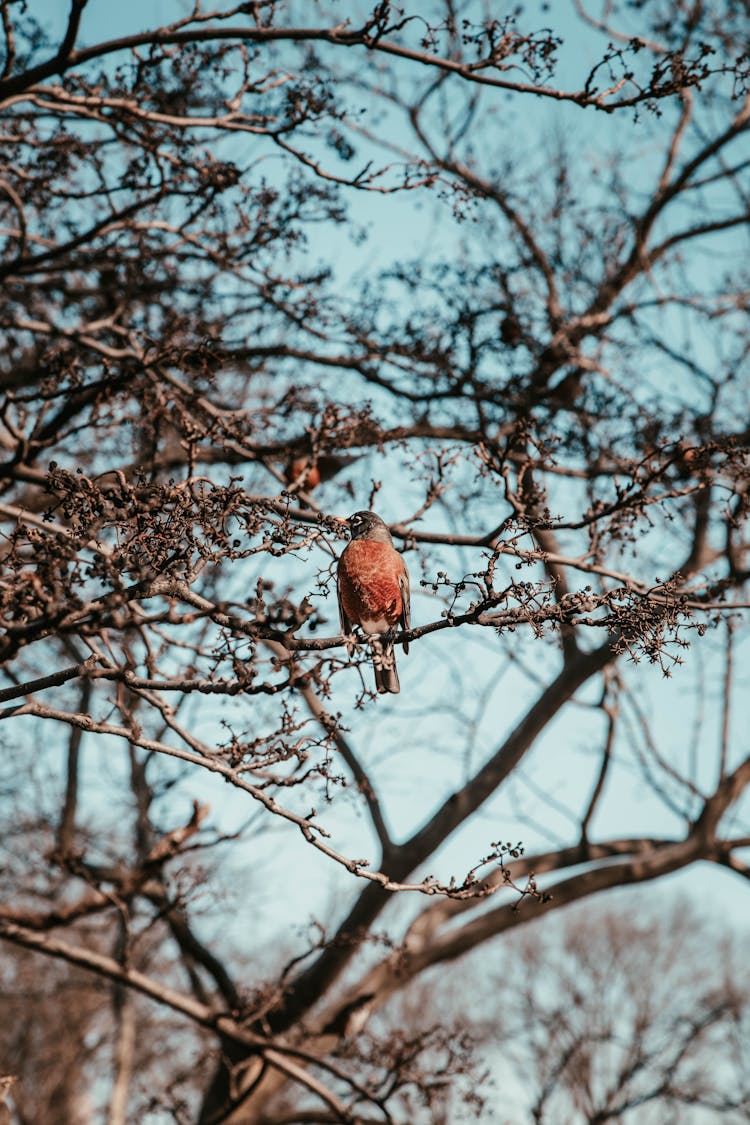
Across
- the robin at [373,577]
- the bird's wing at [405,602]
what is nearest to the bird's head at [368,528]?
the robin at [373,577]

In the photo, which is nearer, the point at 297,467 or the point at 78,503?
the point at 78,503

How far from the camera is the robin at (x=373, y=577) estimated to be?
505 centimetres

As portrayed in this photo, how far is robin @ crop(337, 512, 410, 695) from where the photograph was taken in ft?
16.6

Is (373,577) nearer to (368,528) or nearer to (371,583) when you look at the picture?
(371,583)

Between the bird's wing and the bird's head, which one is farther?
the bird's wing

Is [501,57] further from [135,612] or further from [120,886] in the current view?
[120,886]

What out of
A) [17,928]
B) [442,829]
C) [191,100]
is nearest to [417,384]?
[191,100]

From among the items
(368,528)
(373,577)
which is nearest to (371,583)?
(373,577)

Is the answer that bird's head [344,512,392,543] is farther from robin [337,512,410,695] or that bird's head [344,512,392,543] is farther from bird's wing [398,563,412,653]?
bird's wing [398,563,412,653]

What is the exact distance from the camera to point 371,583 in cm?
513

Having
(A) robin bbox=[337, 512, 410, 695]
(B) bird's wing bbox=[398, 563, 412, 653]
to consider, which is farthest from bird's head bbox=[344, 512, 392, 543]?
(B) bird's wing bbox=[398, 563, 412, 653]

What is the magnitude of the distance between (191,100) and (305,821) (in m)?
4.93

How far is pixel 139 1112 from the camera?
6609 millimetres

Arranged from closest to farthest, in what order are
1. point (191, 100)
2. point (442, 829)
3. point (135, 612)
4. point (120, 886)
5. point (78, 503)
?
point (78, 503)
point (135, 612)
point (191, 100)
point (120, 886)
point (442, 829)
